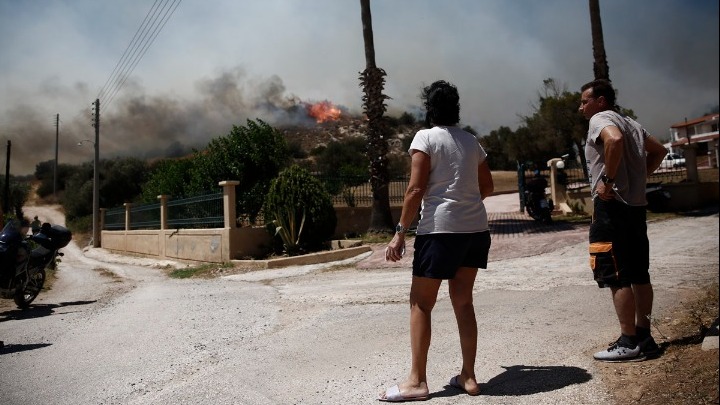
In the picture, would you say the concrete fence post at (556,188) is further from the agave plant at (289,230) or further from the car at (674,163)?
the agave plant at (289,230)

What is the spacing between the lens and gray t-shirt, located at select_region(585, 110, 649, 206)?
3607 mm

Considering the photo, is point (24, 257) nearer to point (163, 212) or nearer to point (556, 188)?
point (163, 212)

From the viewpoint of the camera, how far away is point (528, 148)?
46625 mm

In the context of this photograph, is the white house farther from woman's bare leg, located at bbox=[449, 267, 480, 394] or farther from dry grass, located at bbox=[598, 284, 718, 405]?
woman's bare leg, located at bbox=[449, 267, 480, 394]

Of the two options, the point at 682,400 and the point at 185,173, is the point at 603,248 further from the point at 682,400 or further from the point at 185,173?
the point at 185,173

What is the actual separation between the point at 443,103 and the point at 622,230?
1.40m

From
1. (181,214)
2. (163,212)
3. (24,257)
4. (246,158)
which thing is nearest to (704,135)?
(24,257)

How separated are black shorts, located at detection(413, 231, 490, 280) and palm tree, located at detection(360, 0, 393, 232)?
11969 mm

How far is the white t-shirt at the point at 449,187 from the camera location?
3.21 m

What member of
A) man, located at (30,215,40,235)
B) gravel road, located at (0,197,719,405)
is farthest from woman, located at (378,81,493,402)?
man, located at (30,215,40,235)

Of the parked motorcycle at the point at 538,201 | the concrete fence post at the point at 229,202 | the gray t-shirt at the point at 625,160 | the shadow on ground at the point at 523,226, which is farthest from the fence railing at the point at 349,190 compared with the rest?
the gray t-shirt at the point at 625,160

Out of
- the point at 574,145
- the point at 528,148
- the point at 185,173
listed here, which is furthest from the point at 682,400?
the point at 528,148

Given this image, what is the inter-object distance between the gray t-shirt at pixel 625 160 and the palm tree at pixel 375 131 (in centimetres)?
1163

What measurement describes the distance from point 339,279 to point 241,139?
9.02m
